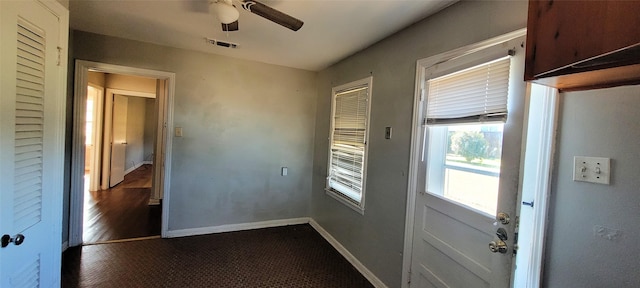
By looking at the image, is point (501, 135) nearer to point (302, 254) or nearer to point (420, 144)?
point (420, 144)

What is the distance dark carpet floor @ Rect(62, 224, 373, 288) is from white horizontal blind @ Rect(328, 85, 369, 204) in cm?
75

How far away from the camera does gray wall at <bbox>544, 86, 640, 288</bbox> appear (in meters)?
1.00

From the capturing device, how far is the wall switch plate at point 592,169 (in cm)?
106

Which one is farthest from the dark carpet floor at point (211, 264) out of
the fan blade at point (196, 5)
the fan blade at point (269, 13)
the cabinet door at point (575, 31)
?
the cabinet door at point (575, 31)

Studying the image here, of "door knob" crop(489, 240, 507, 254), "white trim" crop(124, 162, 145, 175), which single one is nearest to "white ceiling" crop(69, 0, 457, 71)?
"door knob" crop(489, 240, 507, 254)

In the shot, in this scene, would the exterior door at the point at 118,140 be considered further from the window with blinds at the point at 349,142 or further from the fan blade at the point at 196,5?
the window with blinds at the point at 349,142

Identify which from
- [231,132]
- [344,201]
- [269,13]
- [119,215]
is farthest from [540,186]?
[119,215]

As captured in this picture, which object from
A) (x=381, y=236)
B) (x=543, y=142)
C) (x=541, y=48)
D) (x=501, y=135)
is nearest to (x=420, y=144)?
(x=501, y=135)

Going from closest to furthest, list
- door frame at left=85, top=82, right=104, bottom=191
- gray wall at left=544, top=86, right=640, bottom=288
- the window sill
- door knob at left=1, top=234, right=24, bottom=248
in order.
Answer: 1. gray wall at left=544, top=86, right=640, bottom=288
2. door knob at left=1, top=234, right=24, bottom=248
3. the window sill
4. door frame at left=85, top=82, right=104, bottom=191

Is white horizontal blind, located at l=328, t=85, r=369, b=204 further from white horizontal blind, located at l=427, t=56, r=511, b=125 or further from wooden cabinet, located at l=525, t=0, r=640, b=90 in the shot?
wooden cabinet, located at l=525, t=0, r=640, b=90

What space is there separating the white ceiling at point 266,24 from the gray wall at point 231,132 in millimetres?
204

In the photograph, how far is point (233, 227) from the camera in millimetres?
3496

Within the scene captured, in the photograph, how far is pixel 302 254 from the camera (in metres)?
2.95

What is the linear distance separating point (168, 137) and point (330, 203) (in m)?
2.07
